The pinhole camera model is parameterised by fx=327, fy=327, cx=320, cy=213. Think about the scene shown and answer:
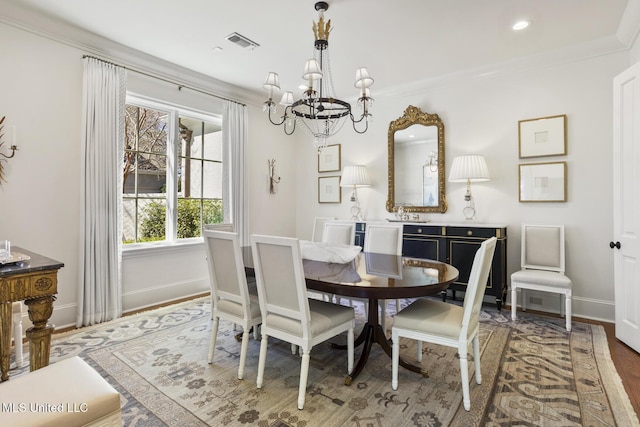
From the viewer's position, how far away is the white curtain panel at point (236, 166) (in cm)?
466

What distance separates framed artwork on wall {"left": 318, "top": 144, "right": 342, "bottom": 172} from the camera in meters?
5.36

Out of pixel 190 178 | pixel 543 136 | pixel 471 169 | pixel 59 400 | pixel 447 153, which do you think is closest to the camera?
pixel 59 400

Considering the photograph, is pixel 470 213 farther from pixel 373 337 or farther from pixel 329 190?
pixel 373 337

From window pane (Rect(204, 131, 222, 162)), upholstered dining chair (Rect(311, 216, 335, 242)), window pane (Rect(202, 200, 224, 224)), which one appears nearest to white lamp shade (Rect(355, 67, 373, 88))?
upholstered dining chair (Rect(311, 216, 335, 242))

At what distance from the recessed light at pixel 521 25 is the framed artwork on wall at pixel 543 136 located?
109cm

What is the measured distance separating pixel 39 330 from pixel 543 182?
183 inches

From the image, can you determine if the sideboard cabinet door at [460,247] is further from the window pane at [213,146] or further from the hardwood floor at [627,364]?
the window pane at [213,146]

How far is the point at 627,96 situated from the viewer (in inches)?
109

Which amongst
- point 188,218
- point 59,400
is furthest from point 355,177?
point 59,400

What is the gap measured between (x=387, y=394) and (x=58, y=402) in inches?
66.7

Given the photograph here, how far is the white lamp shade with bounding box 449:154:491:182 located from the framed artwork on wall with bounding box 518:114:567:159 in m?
0.45

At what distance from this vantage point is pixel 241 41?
133 inches

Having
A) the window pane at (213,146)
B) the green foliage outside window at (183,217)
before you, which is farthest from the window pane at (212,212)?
the window pane at (213,146)

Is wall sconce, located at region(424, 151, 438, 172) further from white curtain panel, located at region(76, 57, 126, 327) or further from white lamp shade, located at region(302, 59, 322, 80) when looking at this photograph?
white curtain panel, located at region(76, 57, 126, 327)
